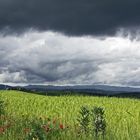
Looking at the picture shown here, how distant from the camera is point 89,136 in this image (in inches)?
539

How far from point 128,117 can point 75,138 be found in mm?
8600

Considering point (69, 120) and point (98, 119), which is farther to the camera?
point (69, 120)

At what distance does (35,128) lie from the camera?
984 cm

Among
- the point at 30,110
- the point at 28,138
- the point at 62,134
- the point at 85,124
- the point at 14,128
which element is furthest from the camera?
the point at 30,110

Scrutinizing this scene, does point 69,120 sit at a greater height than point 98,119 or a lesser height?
lesser

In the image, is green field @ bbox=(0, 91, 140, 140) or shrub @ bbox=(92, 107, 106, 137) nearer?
shrub @ bbox=(92, 107, 106, 137)

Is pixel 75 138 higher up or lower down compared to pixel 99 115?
lower down

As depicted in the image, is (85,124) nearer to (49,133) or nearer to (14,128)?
(49,133)

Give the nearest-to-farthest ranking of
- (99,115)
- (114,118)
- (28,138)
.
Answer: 1. (28,138)
2. (99,115)
3. (114,118)

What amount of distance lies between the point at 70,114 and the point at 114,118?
260cm

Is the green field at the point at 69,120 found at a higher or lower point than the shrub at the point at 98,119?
lower

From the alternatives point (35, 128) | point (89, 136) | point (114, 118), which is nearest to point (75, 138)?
point (89, 136)

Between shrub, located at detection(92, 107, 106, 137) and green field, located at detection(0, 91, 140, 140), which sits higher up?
shrub, located at detection(92, 107, 106, 137)

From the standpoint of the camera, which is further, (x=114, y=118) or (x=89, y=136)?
(x=114, y=118)
